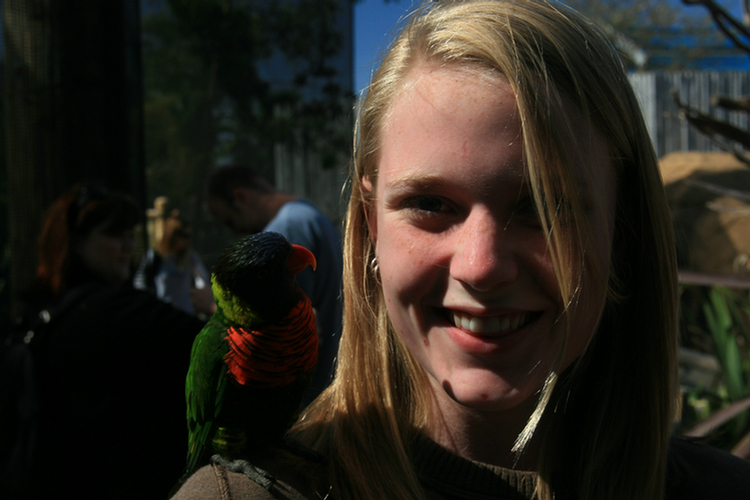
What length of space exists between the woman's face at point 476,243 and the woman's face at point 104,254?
1.58 metres

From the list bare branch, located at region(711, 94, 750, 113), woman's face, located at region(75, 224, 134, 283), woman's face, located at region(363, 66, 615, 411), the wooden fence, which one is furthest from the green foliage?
the wooden fence

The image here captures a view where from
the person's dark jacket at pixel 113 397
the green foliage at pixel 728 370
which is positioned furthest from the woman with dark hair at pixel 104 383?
the green foliage at pixel 728 370

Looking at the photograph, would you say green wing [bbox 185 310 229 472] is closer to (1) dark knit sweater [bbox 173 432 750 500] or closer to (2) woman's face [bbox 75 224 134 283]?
(1) dark knit sweater [bbox 173 432 750 500]

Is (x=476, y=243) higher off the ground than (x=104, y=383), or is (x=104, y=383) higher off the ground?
(x=476, y=243)

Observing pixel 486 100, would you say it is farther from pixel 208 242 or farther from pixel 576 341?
pixel 208 242

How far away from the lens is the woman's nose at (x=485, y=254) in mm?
588

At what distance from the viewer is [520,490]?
727 millimetres

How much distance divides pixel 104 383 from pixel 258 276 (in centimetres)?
130

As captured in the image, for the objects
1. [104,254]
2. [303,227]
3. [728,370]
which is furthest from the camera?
[728,370]

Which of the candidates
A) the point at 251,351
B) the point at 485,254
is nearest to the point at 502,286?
the point at 485,254

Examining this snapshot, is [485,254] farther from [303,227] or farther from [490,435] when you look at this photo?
[303,227]

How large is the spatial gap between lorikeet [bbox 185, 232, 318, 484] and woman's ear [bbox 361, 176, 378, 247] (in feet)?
0.41

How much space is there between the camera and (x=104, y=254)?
1.89m

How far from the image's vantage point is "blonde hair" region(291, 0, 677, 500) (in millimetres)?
599
